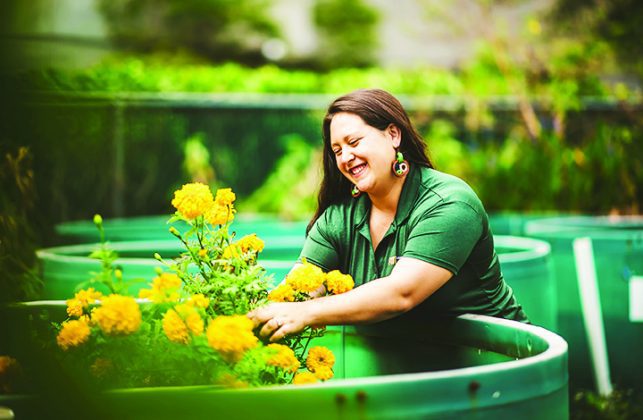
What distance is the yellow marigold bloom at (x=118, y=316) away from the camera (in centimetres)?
162

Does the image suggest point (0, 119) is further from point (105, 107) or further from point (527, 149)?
point (527, 149)

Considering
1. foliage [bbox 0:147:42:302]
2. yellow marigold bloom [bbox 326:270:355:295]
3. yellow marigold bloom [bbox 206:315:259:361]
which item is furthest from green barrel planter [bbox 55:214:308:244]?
yellow marigold bloom [bbox 206:315:259:361]

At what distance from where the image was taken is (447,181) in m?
2.29

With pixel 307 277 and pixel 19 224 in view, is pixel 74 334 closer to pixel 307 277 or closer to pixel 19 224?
pixel 307 277

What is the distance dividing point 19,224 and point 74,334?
139cm

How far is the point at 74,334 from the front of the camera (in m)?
1.72

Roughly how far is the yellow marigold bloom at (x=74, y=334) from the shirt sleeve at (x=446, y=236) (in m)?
0.74

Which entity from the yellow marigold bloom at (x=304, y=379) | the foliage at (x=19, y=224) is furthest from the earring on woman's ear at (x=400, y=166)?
the foliage at (x=19, y=224)

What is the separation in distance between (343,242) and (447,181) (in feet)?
1.05

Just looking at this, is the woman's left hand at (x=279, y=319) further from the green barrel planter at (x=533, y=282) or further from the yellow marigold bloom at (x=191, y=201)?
the green barrel planter at (x=533, y=282)

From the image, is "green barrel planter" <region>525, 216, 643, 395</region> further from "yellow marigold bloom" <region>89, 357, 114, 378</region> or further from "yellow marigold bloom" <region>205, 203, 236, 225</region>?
"yellow marigold bloom" <region>89, 357, 114, 378</region>

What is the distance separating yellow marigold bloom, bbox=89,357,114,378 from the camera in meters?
1.70

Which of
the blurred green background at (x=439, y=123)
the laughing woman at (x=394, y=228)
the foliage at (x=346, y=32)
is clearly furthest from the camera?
the foliage at (x=346, y=32)

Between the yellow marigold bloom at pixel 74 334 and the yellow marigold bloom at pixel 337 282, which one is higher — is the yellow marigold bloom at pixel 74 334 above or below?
below
